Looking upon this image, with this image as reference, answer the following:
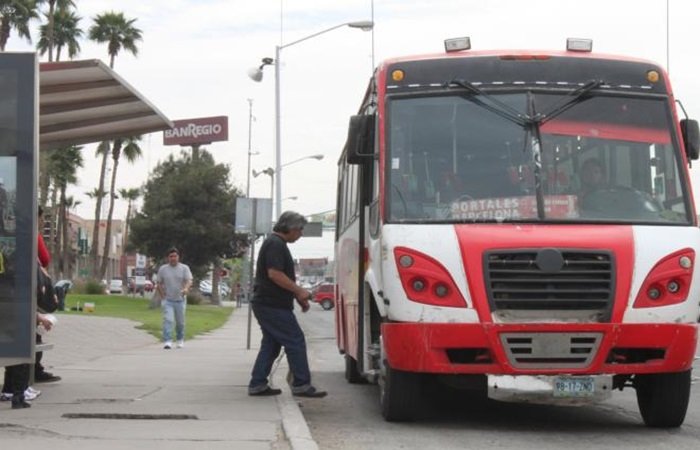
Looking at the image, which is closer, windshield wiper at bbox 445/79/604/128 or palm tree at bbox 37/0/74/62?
windshield wiper at bbox 445/79/604/128

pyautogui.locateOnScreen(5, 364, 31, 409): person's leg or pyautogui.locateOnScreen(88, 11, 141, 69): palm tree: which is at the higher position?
pyautogui.locateOnScreen(88, 11, 141, 69): palm tree

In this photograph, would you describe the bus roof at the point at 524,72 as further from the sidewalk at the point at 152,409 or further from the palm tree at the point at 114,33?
the palm tree at the point at 114,33

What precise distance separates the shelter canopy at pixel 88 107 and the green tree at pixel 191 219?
3902 centimetres

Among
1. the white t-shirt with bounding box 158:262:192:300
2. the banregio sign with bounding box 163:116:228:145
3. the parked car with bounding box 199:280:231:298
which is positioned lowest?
the parked car with bounding box 199:280:231:298

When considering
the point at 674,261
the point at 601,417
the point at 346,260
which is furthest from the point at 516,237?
the point at 346,260

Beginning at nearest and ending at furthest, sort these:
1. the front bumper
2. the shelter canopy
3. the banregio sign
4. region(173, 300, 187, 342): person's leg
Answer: the front bumper
the shelter canopy
region(173, 300, 187, 342): person's leg
the banregio sign

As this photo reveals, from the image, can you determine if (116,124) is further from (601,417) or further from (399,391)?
(601,417)

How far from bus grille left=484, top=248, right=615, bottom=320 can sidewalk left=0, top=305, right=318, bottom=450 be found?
180 centimetres

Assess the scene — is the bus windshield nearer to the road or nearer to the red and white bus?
the red and white bus

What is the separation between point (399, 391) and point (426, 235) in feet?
4.30

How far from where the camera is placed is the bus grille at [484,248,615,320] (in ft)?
27.9

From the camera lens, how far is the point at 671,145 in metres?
9.36

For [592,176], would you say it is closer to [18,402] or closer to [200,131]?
[18,402]

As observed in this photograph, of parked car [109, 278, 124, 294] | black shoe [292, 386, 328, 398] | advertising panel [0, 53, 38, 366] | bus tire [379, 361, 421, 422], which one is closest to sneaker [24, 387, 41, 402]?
advertising panel [0, 53, 38, 366]
